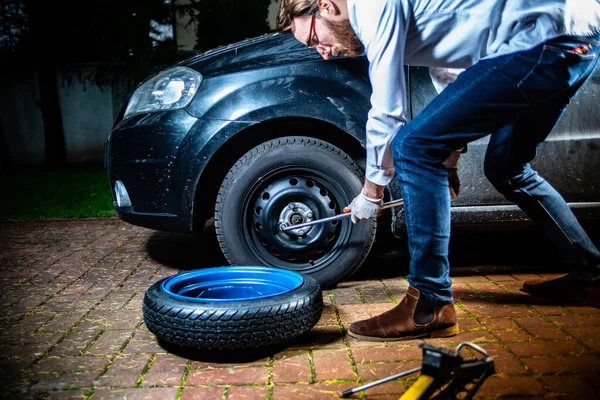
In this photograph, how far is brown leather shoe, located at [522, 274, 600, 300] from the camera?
8.04 ft

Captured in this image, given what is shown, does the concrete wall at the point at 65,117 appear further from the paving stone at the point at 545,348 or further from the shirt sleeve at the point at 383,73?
the paving stone at the point at 545,348

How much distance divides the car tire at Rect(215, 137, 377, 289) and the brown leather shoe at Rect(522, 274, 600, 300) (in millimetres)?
828

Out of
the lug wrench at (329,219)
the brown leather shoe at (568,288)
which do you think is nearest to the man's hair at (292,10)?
the lug wrench at (329,219)

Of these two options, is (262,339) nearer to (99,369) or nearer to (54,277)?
(99,369)

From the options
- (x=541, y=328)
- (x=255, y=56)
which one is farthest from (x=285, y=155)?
(x=541, y=328)

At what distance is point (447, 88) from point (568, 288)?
3.89 feet

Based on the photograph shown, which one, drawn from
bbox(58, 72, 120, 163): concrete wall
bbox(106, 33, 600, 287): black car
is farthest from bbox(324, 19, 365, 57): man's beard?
bbox(58, 72, 120, 163): concrete wall

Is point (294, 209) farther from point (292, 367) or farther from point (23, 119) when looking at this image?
point (23, 119)

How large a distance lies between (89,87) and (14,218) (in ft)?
25.7

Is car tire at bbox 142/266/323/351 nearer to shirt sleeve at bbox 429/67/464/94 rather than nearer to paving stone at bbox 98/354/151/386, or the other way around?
paving stone at bbox 98/354/151/386

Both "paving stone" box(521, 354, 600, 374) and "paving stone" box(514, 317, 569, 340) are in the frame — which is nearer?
"paving stone" box(521, 354, 600, 374)

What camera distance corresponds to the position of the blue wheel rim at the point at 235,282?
7.72 ft

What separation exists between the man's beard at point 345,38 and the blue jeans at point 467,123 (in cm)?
37

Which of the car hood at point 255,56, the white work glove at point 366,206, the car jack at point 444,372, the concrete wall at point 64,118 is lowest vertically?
the concrete wall at point 64,118
